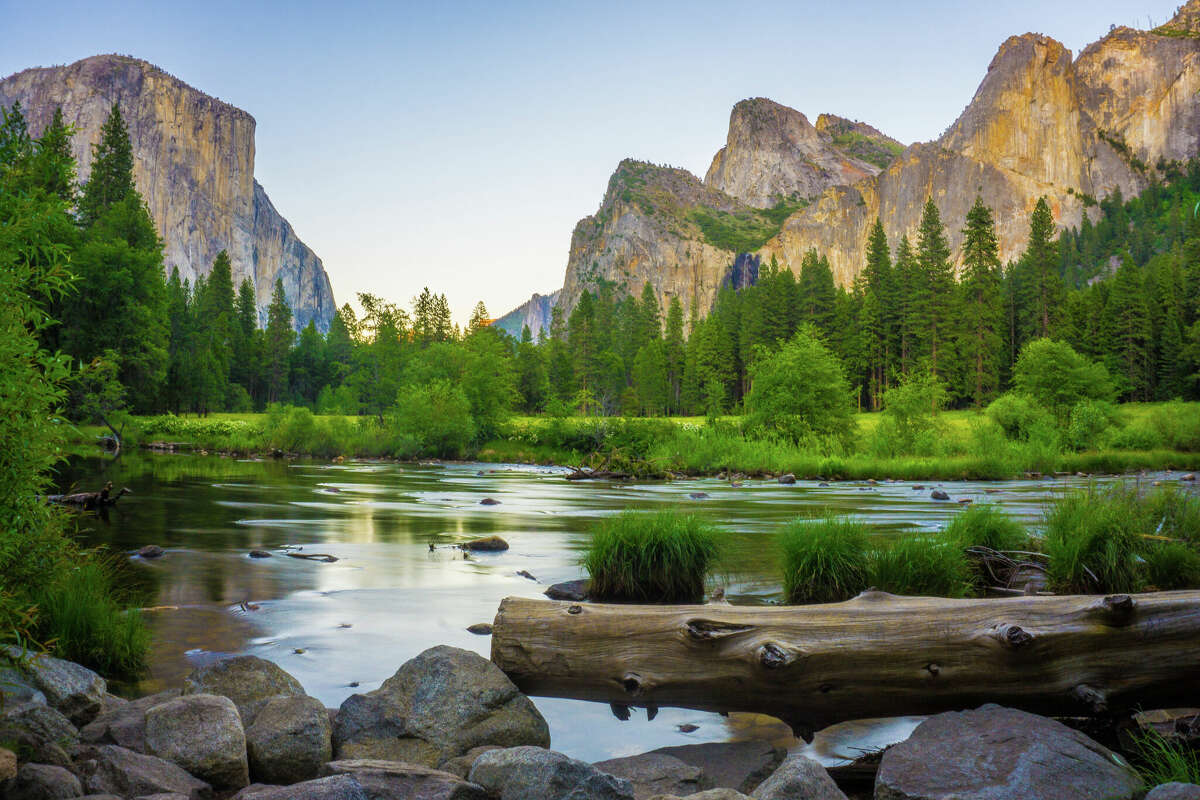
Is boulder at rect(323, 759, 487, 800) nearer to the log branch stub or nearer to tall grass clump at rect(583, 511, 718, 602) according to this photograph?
the log branch stub

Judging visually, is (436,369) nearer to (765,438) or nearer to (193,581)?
(765,438)

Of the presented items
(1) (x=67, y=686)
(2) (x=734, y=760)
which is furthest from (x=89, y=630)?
(2) (x=734, y=760)

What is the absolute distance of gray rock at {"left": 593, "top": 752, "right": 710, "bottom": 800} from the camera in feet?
16.8

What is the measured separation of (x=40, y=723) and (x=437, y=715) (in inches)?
101

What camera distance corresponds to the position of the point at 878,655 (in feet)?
A: 18.9

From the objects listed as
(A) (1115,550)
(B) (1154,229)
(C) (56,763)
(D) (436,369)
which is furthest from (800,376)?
(B) (1154,229)

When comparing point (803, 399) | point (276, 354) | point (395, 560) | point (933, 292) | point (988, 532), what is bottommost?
point (395, 560)

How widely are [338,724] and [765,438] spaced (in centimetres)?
4198

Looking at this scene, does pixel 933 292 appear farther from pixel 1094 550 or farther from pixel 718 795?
pixel 718 795

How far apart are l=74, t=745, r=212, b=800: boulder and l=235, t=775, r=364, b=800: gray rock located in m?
0.59

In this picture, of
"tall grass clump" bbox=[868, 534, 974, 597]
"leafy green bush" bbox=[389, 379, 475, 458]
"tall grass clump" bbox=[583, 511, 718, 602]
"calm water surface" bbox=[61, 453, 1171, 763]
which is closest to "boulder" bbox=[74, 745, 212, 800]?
"calm water surface" bbox=[61, 453, 1171, 763]

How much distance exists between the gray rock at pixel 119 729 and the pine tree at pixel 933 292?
84.3 m

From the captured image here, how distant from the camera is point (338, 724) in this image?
5.80 m

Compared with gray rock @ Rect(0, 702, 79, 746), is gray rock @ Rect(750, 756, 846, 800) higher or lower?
lower
